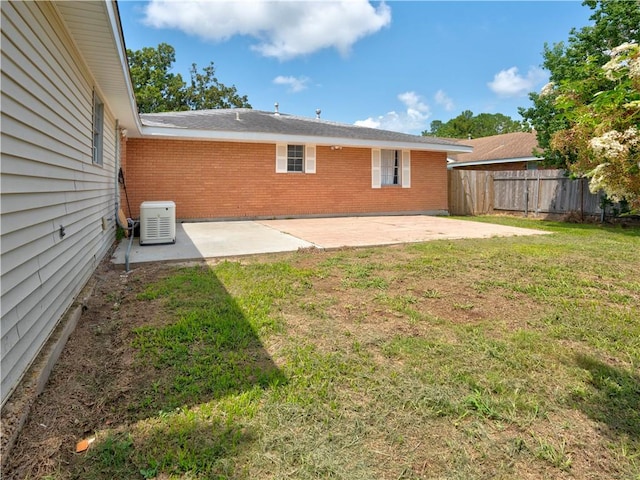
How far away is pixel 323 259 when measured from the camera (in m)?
6.11

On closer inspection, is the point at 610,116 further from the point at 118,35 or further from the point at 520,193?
the point at 520,193

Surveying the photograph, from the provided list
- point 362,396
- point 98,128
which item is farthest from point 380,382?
point 98,128

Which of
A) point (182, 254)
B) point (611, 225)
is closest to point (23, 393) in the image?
point (182, 254)

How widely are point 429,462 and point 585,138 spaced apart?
6.56 feet

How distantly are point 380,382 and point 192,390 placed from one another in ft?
3.90

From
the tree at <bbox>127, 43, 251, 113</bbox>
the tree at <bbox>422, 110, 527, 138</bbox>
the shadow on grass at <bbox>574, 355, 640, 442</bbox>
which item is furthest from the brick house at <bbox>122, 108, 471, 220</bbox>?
the tree at <bbox>422, 110, 527, 138</bbox>

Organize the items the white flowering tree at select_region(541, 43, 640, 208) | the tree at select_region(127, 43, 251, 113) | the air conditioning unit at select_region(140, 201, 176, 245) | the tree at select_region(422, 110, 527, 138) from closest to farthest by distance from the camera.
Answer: the white flowering tree at select_region(541, 43, 640, 208) → the air conditioning unit at select_region(140, 201, 176, 245) → the tree at select_region(127, 43, 251, 113) → the tree at select_region(422, 110, 527, 138)

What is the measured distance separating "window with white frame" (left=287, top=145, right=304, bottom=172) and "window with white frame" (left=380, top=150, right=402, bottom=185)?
130 inches

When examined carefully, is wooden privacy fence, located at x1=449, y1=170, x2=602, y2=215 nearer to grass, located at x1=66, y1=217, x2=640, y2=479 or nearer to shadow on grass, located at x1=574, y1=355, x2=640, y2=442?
grass, located at x1=66, y1=217, x2=640, y2=479

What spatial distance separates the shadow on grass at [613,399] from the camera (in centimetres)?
202

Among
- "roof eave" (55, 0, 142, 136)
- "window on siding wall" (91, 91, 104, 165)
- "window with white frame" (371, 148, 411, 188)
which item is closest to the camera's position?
"roof eave" (55, 0, 142, 136)

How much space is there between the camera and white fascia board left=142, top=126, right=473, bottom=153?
10.3 meters

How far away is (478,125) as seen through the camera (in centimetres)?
5369

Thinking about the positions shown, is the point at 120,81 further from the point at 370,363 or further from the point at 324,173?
the point at 324,173
